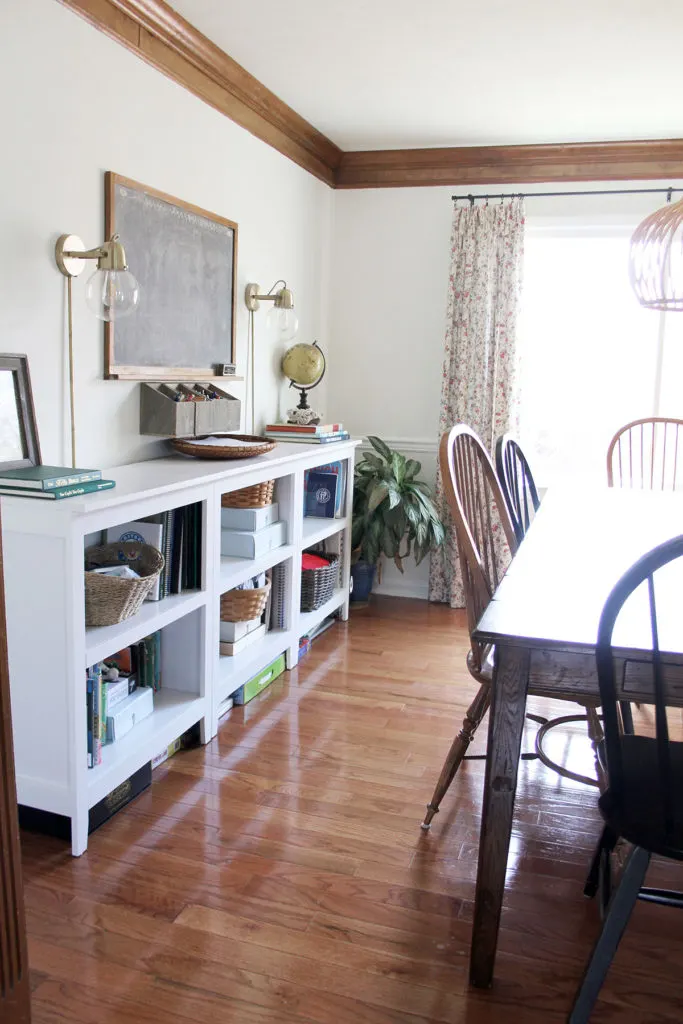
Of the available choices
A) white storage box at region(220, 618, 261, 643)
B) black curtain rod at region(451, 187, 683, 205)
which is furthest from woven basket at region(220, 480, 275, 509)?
black curtain rod at region(451, 187, 683, 205)

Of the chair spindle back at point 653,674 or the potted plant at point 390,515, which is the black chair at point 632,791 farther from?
the potted plant at point 390,515

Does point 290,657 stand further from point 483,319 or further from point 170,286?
point 483,319

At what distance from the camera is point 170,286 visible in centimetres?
312

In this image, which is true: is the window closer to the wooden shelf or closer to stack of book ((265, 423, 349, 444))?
stack of book ((265, 423, 349, 444))

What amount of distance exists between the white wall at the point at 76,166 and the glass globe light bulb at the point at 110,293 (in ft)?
0.39

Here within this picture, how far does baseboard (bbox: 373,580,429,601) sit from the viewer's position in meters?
4.85

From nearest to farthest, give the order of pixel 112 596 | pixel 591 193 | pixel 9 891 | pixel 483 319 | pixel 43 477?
A: pixel 9 891, pixel 43 477, pixel 112 596, pixel 591 193, pixel 483 319

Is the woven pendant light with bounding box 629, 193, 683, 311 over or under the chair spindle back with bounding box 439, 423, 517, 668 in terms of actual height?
over

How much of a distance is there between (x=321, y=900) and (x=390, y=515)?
255cm

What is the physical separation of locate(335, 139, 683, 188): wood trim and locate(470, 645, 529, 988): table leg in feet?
11.5

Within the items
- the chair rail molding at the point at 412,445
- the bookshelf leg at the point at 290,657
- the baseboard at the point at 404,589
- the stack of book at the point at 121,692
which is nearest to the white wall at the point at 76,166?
the stack of book at the point at 121,692

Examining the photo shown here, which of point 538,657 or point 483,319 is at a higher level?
point 483,319

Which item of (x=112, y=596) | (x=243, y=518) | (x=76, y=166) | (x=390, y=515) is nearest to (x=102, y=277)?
(x=76, y=166)

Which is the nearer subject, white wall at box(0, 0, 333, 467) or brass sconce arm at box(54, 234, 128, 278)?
white wall at box(0, 0, 333, 467)
